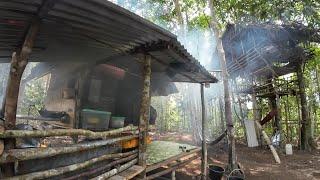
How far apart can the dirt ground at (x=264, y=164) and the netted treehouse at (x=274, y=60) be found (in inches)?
61.0

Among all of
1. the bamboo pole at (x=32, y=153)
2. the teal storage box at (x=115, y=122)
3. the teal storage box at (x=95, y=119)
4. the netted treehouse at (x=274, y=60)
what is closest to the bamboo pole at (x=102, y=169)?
the bamboo pole at (x=32, y=153)

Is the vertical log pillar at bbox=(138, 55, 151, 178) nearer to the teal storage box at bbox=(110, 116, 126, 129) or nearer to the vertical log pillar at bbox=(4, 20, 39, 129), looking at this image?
the teal storage box at bbox=(110, 116, 126, 129)

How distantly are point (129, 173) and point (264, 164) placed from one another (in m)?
9.32

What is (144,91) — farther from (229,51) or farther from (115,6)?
(229,51)

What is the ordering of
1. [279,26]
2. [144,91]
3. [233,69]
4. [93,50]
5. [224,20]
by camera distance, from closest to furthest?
[144,91] < [93,50] < [279,26] < [233,69] < [224,20]

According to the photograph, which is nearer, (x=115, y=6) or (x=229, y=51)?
(x=115, y=6)

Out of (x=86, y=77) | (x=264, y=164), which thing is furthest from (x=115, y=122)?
(x=264, y=164)

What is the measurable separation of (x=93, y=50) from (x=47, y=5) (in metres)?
2.79

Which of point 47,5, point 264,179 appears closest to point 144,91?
point 47,5

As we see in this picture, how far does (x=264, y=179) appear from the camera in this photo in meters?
10.2

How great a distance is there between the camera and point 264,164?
12.6 m

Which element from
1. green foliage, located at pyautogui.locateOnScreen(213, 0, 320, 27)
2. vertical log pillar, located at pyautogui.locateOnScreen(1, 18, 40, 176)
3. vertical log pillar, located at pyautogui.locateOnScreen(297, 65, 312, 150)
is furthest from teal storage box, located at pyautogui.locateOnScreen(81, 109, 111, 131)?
vertical log pillar, located at pyautogui.locateOnScreen(297, 65, 312, 150)

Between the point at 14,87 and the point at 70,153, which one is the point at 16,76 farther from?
the point at 70,153

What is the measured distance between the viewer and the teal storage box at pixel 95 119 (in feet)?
22.3
